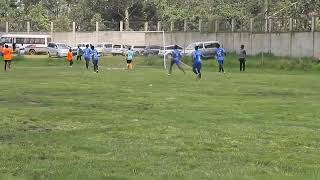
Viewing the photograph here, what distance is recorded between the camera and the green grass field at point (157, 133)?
933 centimetres

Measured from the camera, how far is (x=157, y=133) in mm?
12867

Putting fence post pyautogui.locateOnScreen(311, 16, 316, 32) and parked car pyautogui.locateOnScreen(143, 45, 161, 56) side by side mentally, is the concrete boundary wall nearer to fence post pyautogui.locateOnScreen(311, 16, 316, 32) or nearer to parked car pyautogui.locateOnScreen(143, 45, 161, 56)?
fence post pyautogui.locateOnScreen(311, 16, 316, 32)

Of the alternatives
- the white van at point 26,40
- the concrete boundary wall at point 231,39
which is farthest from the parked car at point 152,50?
the white van at point 26,40

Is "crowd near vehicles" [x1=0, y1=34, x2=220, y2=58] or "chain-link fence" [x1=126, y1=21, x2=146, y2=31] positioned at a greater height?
"chain-link fence" [x1=126, y1=21, x2=146, y2=31]

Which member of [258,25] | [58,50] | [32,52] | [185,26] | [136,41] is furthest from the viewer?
[136,41]

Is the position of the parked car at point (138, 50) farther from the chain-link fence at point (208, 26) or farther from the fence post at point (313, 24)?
the fence post at point (313, 24)

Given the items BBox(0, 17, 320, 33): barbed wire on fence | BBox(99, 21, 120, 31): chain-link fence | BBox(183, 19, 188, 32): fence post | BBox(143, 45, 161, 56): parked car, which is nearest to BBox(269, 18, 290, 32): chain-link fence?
A: BBox(0, 17, 320, 33): barbed wire on fence

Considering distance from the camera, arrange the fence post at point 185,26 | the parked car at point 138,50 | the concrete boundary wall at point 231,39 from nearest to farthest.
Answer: the concrete boundary wall at point 231,39 < the fence post at point 185,26 < the parked car at point 138,50

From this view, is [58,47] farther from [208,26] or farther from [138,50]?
[208,26]

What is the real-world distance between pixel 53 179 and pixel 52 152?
2.56 m

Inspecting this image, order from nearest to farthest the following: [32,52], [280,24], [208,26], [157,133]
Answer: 1. [157,133]
2. [280,24]
3. [208,26]
4. [32,52]

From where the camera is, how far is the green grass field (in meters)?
9.33

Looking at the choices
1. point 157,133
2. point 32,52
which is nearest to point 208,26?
point 32,52

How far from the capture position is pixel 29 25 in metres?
77.6
